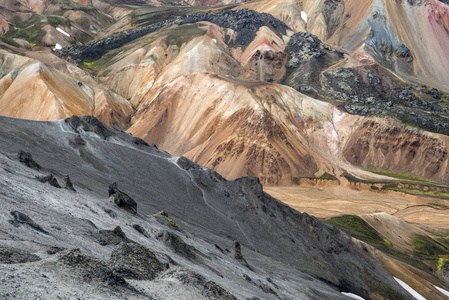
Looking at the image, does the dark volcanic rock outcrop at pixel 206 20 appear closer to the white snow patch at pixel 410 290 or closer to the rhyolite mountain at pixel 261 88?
the rhyolite mountain at pixel 261 88

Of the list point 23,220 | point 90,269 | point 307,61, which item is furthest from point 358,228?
point 307,61

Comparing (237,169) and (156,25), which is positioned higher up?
(156,25)

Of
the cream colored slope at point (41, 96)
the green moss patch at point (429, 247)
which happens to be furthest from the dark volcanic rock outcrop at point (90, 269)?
the cream colored slope at point (41, 96)

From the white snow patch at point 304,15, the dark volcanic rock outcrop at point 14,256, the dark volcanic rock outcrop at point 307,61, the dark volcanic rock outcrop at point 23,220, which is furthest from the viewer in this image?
the white snow patch at point 304,15

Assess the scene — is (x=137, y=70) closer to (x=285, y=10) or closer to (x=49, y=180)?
(x=285, y=10)

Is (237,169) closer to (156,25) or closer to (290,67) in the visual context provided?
(290,67)

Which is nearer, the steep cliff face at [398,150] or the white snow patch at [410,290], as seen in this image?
the white snow patch at [410,290]

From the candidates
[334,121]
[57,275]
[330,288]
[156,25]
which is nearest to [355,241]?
[330,288]
